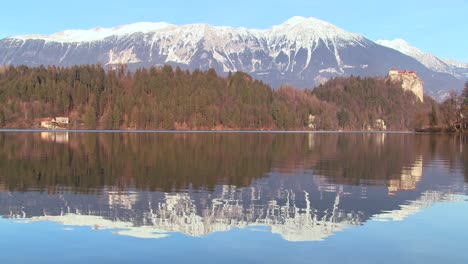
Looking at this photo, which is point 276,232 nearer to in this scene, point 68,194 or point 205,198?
point 205,198

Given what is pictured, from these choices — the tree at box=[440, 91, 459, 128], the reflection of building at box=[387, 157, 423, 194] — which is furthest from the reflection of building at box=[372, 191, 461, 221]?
the tree at box=[440, 91, 459, 128]

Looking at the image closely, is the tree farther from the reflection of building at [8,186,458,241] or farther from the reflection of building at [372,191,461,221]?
the reflection of building at [8,186,458,241]

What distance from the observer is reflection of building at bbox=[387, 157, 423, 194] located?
36.0 meters

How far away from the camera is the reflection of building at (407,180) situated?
118ft

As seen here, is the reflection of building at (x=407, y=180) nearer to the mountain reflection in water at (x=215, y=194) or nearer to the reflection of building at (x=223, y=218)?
the mountain reflection in water at (x=215, y=194)

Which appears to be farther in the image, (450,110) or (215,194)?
(450,110)

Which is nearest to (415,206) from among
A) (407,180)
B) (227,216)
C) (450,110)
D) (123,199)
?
(227,216)

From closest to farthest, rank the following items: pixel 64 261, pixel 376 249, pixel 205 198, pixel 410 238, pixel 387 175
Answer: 1. pixel 64 261
2. pixel 376 249
3. pixel 410 238
4. pixel 205 198
5. pixel 387 175

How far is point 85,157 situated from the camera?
57281 millimetres

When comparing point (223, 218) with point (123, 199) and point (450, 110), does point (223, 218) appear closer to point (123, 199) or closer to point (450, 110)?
point (123, 199)

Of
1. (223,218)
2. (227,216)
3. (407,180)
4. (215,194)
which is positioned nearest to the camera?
(223,218)

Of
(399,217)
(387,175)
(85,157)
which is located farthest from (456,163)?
(85,157)

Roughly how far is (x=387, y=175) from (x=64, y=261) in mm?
31964

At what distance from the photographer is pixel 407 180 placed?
40594mm
